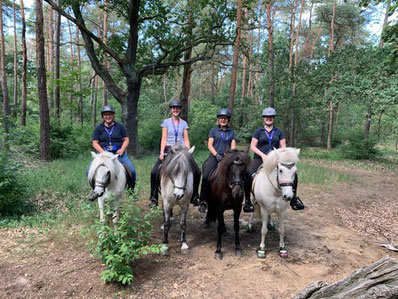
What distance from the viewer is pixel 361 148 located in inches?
651

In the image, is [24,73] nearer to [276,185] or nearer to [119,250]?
[119,250]

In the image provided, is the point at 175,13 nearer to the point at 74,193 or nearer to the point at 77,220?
the point at 74,193

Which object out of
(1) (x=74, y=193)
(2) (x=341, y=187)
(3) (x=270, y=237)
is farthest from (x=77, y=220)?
(2) (x=341, y=187)

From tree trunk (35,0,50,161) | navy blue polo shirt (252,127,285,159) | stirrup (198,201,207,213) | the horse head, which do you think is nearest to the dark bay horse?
stirrup (198,201,207,213)

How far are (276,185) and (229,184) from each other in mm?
849

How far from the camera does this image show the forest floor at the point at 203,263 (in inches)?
129

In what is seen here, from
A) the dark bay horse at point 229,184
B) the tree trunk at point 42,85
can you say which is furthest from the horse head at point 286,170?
the tree trunk at point 42,85

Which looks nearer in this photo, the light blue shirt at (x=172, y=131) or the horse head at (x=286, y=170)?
the horse head at (x=286, y=170)

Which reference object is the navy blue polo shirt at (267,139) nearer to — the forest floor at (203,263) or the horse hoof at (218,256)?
the forest floor at (203,263)

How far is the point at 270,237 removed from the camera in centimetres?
513

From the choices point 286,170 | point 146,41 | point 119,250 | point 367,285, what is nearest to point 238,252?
point 286,170

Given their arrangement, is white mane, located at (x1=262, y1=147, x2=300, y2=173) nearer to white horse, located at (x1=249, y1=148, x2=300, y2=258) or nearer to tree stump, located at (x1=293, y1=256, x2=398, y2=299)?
white horse, located at (x1=249, y1=148, x2=300, y2=258)

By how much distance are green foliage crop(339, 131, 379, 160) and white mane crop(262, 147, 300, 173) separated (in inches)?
615

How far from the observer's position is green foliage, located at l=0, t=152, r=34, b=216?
4988 millimetres
